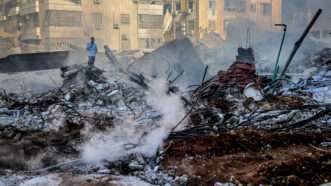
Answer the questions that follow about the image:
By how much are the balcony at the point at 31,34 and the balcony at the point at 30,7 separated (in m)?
2.11

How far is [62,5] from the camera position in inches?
1475

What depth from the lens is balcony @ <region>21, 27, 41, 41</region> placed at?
3756cm

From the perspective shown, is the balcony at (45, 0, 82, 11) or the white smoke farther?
the balcony at (45, 0, 82, 11)

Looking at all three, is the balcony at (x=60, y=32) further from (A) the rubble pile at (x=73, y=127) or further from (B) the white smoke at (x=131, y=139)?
(B) the white smoke at (x=131, y=139)

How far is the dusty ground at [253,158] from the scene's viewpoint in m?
4.04

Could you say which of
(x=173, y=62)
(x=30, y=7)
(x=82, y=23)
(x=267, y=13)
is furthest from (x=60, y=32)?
(x=267, y=13)

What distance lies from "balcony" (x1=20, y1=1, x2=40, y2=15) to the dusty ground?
3742 centimetres

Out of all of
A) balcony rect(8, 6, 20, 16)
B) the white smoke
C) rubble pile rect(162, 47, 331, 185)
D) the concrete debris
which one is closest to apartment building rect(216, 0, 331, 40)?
balcony rect(8, 6, 20, 16)

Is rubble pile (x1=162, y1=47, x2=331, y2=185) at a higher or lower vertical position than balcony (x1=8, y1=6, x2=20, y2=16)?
lower

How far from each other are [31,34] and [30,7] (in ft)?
11.1

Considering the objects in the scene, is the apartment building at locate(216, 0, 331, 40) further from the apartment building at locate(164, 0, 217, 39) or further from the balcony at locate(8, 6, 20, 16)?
the balcony at locate(8, 6, 20, 16)

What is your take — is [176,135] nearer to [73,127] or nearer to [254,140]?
[254,140]

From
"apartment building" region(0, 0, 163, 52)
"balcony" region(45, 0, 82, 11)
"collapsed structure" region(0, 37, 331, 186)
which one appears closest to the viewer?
"collapsed structure" region(0, 37, 331, 186)

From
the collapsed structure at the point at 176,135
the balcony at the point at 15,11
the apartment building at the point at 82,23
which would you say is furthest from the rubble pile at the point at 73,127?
the balcony at the point at 15,11
